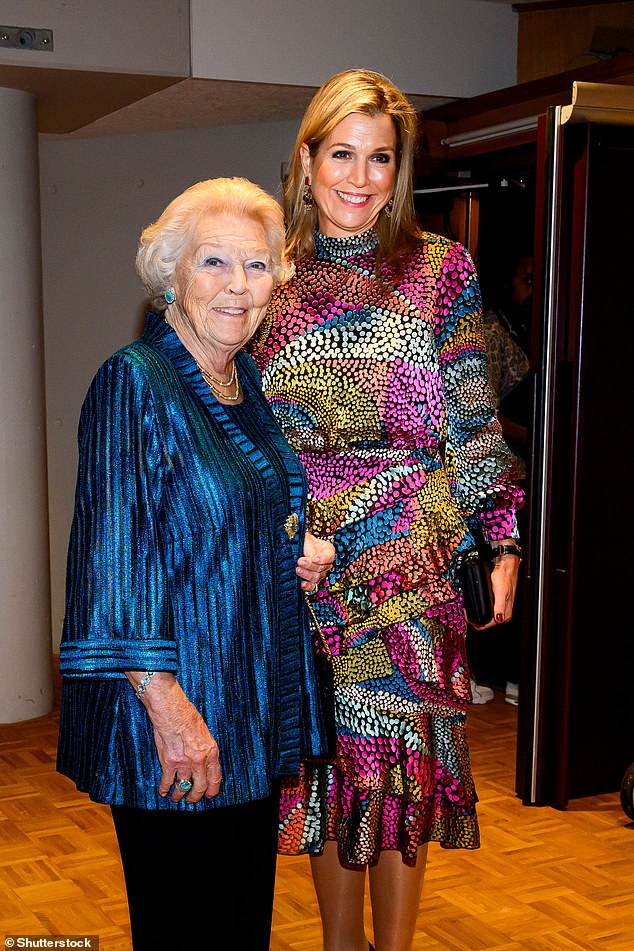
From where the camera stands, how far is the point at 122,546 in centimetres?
161

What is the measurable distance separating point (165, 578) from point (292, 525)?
26 centimetres

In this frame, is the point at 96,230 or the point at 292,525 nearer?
the point at 292,525


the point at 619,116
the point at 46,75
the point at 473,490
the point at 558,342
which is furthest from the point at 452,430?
the point at 46,75

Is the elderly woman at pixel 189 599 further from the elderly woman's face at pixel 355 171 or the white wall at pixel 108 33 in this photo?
the white wall at pixel 108 33

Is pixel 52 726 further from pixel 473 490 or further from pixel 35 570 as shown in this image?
pixel 473 490

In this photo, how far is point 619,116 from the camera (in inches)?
133

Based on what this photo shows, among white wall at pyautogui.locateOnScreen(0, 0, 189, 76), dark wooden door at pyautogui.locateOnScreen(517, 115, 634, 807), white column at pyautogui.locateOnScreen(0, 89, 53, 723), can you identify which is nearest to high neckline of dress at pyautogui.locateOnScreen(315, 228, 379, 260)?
dark wooden door at pyautogui.locateOnScreen(517, 115, 634, 807)

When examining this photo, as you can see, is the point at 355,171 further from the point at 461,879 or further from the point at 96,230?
the point at 96,230

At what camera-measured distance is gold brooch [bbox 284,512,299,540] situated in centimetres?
180

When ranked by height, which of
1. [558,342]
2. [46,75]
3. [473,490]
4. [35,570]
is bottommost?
[35,570]

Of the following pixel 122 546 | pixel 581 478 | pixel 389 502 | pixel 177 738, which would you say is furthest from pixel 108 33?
pixel 177 738

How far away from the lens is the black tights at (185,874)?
168cm

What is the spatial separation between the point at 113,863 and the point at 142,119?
11.6ft

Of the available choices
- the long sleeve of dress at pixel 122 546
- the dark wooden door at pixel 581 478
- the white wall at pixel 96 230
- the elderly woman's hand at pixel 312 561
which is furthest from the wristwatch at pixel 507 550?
the white wall at pixel 96 230
